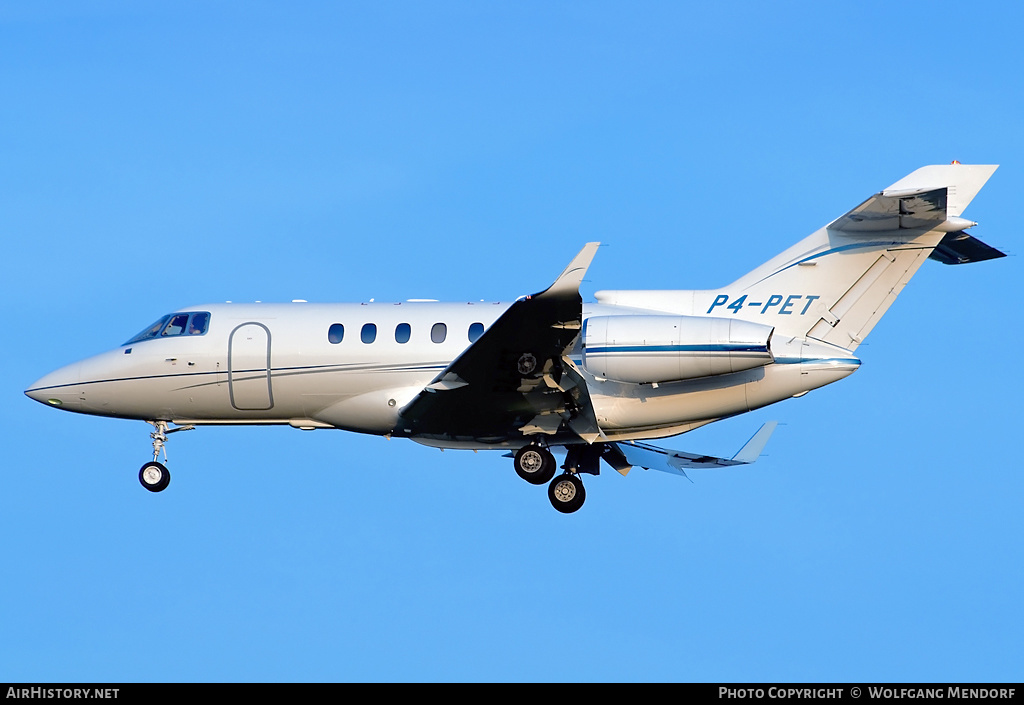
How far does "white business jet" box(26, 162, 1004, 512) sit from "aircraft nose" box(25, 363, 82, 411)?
4 cm

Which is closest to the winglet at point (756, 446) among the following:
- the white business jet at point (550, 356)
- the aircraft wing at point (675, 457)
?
the aircraft wing at point (675, 457)

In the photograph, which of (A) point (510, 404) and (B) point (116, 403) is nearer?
(A) point (510, 404)

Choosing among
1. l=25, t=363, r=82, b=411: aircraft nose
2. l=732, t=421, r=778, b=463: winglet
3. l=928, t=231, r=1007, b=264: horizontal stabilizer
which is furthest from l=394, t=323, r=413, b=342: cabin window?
l=928, t=231, r=1007, b=264: horizontal stabilizer

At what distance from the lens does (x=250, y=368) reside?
24.1 metres

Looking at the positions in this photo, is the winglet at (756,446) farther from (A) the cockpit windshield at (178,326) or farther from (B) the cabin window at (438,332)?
(A) the cockpit windshield at (178,326)

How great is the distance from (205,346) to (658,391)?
8.11m

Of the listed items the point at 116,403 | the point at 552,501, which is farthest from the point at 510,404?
the point at 116,403

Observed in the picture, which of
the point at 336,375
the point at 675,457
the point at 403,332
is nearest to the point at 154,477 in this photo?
the point at 336,375

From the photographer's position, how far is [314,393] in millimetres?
23797

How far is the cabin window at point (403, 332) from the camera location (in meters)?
23.5

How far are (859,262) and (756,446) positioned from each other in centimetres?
556

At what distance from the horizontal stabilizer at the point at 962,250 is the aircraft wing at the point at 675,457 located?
5.82m
